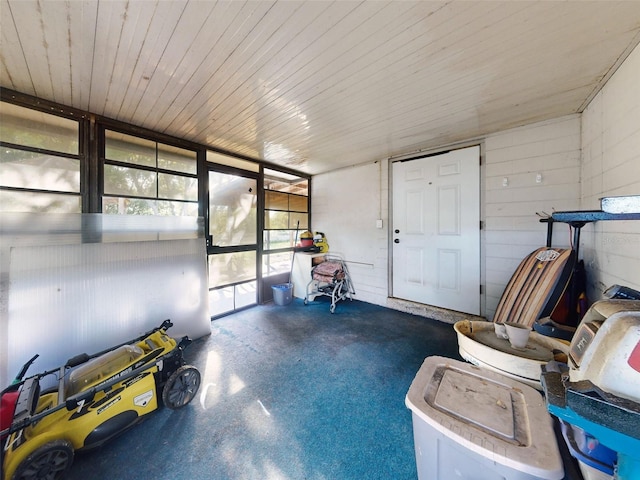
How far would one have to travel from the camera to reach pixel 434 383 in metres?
0.86

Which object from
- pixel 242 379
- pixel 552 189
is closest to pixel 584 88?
pixel 552 189

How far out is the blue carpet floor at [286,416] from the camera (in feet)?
4.08

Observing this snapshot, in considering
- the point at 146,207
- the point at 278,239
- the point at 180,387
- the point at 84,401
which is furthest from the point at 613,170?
the point at 146,207

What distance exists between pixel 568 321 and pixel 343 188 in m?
3.19

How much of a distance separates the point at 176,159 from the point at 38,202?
4.08 ft

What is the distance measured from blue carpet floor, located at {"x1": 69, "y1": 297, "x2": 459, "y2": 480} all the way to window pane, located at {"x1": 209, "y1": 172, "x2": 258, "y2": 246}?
1.33 metres

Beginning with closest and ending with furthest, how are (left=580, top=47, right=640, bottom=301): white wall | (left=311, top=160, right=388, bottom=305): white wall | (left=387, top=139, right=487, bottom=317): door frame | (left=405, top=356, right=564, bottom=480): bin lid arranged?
(left=405, top=356, right=564, bottom=480): bin lid → (left=580, top=47, right=640, bottom=301): white wall → (left=387, top=139, right=487, bottom=317): door frame → (left=311, top=160, right=388, bottom=305): white wall

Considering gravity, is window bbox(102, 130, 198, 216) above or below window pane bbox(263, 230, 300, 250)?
above

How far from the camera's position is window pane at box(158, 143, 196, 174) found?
8.64ft

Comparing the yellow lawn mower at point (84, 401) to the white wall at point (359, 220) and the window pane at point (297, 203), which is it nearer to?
the white wall at point (359, 220)

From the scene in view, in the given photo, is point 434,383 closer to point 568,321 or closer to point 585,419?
point 585,419

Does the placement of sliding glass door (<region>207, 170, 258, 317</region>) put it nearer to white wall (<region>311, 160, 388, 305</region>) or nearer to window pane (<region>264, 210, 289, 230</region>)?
window pane (<region>264, 210, 289, 230</region>)

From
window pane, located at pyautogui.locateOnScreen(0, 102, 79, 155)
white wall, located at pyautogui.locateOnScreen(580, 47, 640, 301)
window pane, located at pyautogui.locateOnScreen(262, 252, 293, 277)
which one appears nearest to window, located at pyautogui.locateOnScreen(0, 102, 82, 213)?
window pane, located at pyautogui.locateOnScreen(0, 102, 79, 155)

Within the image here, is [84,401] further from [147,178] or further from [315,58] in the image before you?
[315,58]
